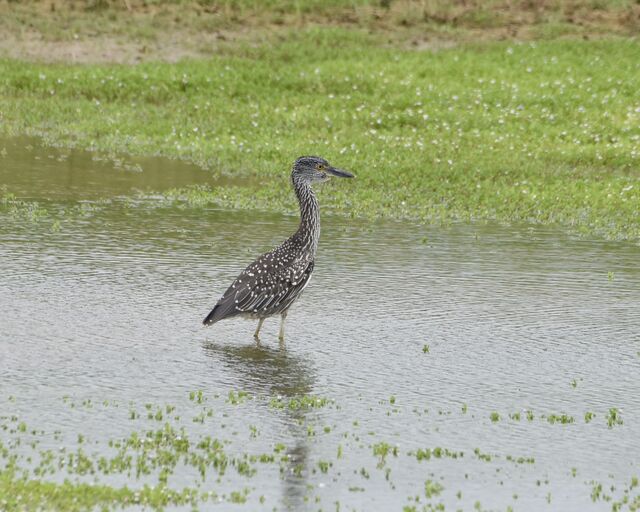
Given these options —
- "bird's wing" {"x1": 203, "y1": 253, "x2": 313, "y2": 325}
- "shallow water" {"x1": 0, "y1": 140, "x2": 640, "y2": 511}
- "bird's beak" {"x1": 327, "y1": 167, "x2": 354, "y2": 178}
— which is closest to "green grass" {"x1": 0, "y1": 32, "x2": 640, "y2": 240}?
"shallow water" {"x1": 0, "y1": 140, "x2": 640, "y2": 511}

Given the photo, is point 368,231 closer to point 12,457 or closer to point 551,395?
point 551,395

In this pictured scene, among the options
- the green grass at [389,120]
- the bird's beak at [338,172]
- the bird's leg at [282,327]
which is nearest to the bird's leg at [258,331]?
the bird's leg at [282,327]

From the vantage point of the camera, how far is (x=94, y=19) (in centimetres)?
3484

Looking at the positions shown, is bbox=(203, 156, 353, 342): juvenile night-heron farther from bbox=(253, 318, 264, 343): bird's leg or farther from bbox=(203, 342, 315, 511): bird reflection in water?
bbox=(203, 342, 315, 511): bird reflection in water

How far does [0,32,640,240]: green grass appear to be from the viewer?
71.3 ft

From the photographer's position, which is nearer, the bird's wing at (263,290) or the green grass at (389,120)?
the bird's wing at (263,290)

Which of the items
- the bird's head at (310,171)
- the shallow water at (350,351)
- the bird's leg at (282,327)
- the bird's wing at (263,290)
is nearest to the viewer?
the shallow water at (350,351)

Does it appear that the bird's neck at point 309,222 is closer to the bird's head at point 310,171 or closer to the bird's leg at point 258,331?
the bird's head at point 310,171

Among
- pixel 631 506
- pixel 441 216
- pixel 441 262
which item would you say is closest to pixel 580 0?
pixel 441 216

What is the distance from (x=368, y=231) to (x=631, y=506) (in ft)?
34.6

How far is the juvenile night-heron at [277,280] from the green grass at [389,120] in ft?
20.6

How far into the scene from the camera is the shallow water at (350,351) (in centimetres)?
1002

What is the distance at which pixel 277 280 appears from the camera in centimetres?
1364

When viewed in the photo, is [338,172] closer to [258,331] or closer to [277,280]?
[277,280]
